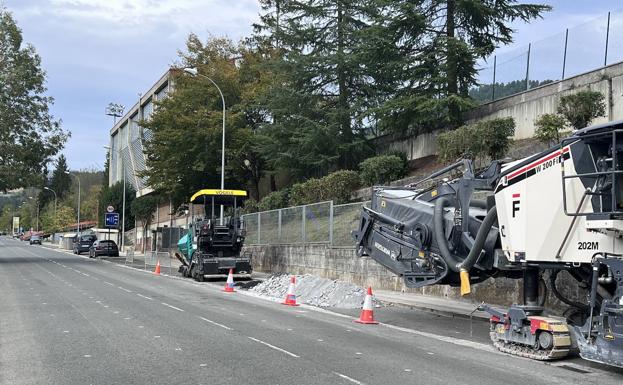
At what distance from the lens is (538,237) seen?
8.20 meters

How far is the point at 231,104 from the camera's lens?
3984 centimetres

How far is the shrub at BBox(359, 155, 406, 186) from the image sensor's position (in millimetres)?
25578

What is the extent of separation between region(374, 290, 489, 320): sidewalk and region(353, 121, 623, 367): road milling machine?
7.71 ft

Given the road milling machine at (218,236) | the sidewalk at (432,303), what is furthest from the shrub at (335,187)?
the sidewalk at (432,303)

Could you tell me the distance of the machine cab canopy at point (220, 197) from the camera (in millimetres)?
23484

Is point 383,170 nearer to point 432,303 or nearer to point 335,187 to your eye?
point 335,187

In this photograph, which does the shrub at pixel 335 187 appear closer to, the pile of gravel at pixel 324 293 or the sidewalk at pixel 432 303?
the pile of gravel at pixel 324 293

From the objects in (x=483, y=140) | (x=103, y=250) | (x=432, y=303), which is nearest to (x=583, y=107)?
(x=483, y=140)

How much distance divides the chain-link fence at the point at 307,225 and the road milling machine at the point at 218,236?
2.41 meters

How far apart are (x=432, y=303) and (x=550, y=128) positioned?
22.3ft

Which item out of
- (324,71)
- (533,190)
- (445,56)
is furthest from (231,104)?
(533,190)

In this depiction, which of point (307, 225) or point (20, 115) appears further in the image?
point (20, 115)

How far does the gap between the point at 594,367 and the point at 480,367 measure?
1.59 m

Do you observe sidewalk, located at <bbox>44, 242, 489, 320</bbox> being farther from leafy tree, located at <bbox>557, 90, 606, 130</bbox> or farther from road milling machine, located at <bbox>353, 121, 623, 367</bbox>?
leafy tree, located at <bbox>557, 90, 606, 130</bbox>
